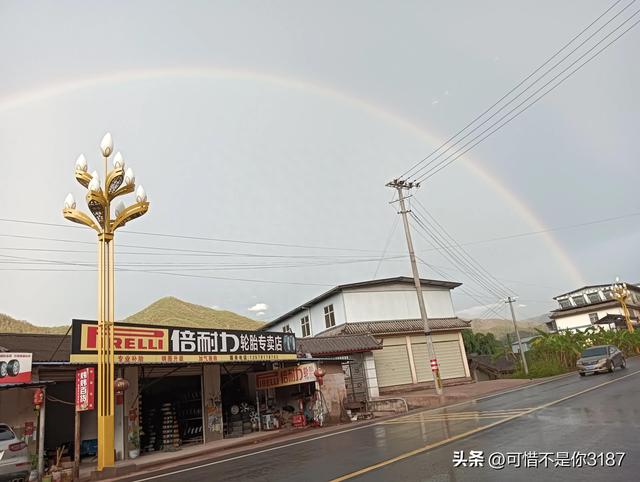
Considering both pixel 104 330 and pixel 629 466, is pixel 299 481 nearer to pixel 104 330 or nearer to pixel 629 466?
pixel 629 466

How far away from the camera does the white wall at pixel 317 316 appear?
33.5 meters

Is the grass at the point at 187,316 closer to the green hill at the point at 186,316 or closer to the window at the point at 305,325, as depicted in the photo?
the green hill at the point at 186,316

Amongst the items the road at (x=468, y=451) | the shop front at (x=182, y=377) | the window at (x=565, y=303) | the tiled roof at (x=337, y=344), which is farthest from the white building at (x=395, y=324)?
the window at (x=565, y=303)

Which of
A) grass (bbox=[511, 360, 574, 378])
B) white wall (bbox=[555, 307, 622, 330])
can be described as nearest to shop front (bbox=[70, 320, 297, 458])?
grass (bbox=[511, 360, 574, 378])

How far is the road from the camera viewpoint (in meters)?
6.45

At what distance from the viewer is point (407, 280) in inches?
1393

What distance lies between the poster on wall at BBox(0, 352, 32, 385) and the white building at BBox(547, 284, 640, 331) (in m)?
65.2

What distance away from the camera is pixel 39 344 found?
52.4ft

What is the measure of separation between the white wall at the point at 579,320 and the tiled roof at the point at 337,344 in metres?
48.3

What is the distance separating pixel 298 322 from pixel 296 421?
20760 mm

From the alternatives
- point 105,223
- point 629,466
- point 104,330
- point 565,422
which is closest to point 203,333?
point 104,330

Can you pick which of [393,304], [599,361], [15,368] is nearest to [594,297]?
[393,304]

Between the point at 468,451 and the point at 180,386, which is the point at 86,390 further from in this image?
the point at 468,451

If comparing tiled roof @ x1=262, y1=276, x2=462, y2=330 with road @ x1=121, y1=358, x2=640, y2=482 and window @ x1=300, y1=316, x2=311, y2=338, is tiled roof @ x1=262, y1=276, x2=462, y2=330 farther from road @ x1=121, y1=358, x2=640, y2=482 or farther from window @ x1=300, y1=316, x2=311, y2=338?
road @ x1=121, y1=358, x2=640, y2=482
